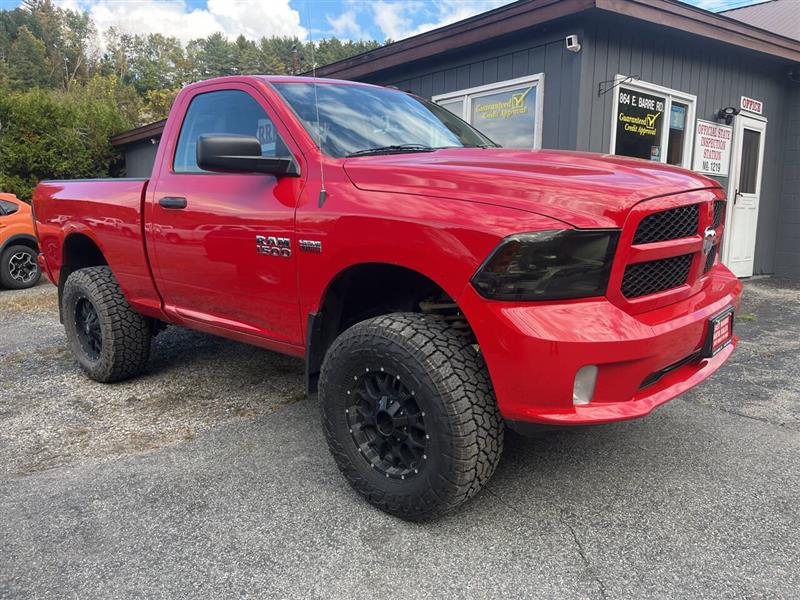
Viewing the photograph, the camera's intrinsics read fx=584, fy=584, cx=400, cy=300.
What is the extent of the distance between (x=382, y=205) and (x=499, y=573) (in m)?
1.45

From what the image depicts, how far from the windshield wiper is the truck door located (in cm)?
32


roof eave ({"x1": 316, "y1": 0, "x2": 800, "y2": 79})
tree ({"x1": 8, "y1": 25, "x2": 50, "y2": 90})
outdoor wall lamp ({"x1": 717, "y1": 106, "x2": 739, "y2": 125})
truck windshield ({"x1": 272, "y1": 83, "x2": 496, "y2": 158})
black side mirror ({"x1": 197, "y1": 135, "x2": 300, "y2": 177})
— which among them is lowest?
black side mirror ({"x1": 197, "y1": 135, "x2": 300, "y2": 177})

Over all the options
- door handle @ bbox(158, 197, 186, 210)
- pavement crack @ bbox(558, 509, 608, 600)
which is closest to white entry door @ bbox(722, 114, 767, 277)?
pavement crack @ bbox(558, 509, 608, 600)

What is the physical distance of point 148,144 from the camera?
16578 millimetres

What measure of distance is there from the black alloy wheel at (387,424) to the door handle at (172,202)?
1603 mm

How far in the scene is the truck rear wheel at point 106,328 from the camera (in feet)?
13.1

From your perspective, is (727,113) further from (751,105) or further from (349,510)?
(349,510)

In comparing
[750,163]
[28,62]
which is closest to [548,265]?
[750,163]

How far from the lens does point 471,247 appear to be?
6.82ft

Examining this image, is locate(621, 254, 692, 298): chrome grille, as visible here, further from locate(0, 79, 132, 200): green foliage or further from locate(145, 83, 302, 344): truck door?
locate(0, 79, 132, 200): green foliage

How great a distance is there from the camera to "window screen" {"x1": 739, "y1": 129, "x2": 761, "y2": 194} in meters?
8.67

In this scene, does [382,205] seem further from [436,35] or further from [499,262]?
[436,35]

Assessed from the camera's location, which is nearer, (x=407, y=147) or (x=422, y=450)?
(x=422, y=450)

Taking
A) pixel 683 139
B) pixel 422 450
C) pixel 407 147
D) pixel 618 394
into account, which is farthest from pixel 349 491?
pixel 683 139
